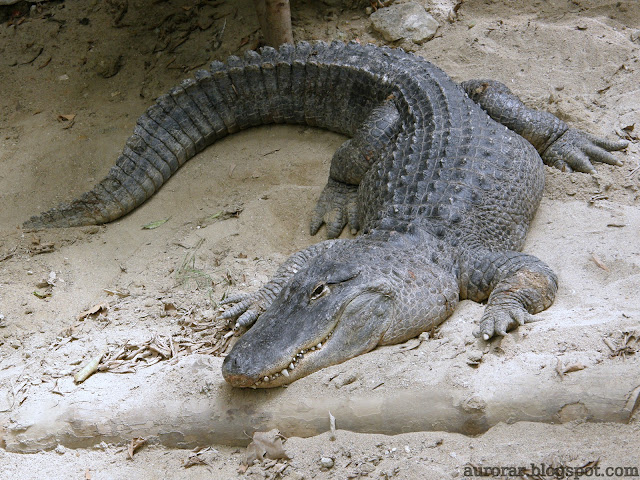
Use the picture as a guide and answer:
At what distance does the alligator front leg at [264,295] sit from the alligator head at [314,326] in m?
0.54

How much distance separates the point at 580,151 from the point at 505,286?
1932 mm

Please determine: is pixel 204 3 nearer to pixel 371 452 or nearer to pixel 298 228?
pixel 298 228

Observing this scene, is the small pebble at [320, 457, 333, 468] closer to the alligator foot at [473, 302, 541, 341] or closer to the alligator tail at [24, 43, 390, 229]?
the alligator foot at [473, 302, 541, 341]

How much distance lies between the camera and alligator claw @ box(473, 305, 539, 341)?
319cm

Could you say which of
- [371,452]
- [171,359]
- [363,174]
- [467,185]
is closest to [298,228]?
[363,174]

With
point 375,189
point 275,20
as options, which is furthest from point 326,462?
point 275,20

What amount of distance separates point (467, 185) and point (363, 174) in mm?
1218

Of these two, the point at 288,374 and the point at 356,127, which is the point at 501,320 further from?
the point at 356,127

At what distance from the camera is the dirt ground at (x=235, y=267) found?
9.29ft

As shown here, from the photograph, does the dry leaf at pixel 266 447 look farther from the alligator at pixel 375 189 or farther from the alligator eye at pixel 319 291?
the alligator eye at pixel 319 291

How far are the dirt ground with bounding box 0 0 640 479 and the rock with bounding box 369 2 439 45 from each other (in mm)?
136

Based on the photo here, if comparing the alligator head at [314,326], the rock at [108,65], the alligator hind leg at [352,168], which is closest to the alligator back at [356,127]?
the alligator hind leg at [352,168]

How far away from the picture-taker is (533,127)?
5.27 meters

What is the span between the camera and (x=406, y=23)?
6707mm
